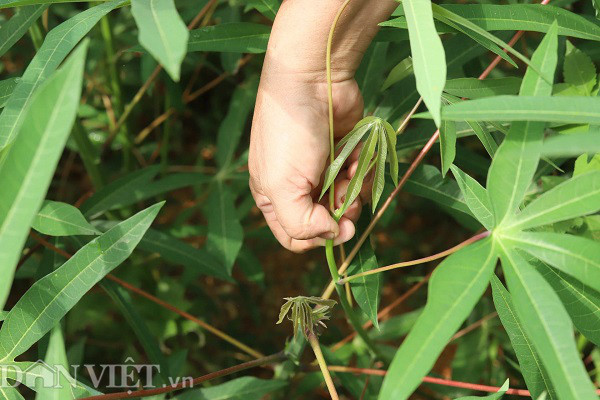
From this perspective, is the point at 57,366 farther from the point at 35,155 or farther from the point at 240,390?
the point at 240,390

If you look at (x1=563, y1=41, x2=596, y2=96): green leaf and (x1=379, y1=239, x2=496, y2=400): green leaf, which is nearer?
(x1=379, y1=239, x2=496, y2=400): green leaf

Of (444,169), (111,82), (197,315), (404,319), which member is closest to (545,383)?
(444,169)

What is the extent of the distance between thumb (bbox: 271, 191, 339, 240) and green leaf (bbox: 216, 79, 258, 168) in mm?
547

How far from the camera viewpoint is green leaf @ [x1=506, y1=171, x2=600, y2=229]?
1.79 feet

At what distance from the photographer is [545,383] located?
710mm

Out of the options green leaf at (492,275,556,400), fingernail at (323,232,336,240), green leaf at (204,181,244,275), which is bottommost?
green leaf at (204,181,244,275)

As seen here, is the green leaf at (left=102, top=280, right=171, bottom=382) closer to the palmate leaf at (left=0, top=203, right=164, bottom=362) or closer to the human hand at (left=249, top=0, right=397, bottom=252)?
the palmate leaf at (left=0, top=203, right=164, bottom=362)

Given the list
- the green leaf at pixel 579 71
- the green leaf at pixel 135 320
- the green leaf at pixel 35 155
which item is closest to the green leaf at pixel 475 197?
the green leaf at pixel 579 71

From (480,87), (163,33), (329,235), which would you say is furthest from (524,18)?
(163,33)

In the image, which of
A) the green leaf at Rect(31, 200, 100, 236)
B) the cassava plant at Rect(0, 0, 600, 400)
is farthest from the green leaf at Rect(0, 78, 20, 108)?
the green leaf at Rect(31, 200, 100, 236)

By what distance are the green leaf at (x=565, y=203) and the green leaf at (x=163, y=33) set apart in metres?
0.32

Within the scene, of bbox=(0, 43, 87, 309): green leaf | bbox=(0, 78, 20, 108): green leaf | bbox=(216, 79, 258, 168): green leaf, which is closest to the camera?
bbox=(0, 43, 87, 309): green leaf

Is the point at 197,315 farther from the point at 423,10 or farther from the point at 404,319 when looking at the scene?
the point at 423,10

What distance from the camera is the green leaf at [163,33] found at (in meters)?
0.46
